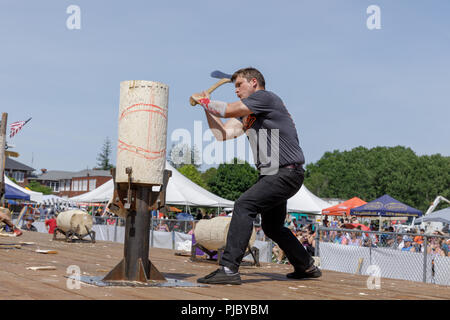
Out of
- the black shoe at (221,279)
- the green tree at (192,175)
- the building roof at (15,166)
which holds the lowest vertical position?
the black shoe at (221,279)

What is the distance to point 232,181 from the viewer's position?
89062 mm

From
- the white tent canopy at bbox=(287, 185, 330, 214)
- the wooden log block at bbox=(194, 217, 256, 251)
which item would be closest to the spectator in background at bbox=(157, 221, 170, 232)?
the wooden log block at bbox=(194, 217, 256, 251)

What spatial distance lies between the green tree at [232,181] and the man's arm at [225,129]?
270ft

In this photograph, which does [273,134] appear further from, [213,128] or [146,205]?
[146,205]

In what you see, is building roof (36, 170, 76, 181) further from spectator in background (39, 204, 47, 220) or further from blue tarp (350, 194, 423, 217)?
blue tarp (350, 194, 423, 217)


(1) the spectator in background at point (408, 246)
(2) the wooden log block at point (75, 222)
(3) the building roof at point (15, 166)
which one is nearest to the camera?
(1) the spectator in background at point (408, 246)

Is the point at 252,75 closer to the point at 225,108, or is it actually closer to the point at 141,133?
the point at 225,108

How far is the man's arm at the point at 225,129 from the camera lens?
16.3 ft

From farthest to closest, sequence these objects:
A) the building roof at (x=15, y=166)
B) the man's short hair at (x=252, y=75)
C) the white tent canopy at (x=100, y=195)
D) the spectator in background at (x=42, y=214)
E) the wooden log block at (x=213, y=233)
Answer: the building roof at (x=15, y=166), the spectator in background at (x=42, y=214), the white tent canopy at (x=100, y=195), the wooden log block at (x=213, y=233), the man's short hair at (x=252, y=75)

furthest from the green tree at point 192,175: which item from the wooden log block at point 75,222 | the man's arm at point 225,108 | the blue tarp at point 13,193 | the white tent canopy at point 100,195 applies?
the man's arm at point 225,108

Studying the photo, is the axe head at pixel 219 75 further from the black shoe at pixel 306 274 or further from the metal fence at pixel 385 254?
the metal fence at pixel 385 254

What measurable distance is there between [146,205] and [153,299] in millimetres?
1313

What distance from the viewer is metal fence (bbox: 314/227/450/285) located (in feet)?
32.4
